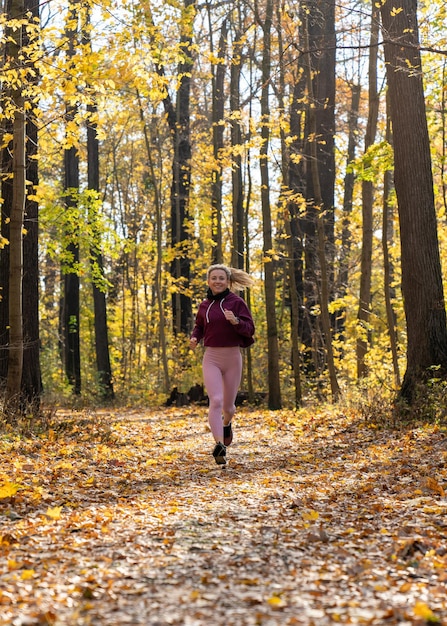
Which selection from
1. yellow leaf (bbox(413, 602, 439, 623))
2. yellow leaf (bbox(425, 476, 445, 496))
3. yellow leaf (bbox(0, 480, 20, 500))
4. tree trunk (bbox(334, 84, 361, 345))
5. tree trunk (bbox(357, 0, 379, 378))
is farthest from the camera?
tree trunk (bbox(334, 84, 361, 345))

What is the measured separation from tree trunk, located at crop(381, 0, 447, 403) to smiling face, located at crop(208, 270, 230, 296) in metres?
3.91

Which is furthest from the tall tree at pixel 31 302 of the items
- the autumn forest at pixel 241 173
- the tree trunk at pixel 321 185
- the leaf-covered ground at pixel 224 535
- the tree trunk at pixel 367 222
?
the tree trunk at pixel 321 185

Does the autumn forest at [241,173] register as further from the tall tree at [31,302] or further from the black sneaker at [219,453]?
the black sneaker at [219,453]

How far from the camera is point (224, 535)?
486 cm

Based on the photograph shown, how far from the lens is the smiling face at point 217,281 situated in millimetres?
8406

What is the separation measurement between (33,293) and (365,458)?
645cm

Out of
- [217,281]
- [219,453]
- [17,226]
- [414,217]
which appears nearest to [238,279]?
[217,281]

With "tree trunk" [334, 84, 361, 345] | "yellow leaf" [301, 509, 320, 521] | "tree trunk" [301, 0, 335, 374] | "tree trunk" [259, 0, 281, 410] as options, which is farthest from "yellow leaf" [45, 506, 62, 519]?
"tree trunk" [334, 84, 361, 345]

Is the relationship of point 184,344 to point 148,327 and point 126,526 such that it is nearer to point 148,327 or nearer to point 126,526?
point 148,327

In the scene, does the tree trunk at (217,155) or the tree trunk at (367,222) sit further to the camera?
the tree trunk at (217,155)

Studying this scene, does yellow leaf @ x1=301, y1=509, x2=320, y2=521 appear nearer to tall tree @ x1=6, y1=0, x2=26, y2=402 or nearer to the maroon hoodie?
the maroon hoodie

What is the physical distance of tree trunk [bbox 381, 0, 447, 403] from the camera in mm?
10945

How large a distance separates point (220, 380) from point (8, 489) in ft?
9.80

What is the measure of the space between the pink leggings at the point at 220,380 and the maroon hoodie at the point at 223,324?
95 millimetres
